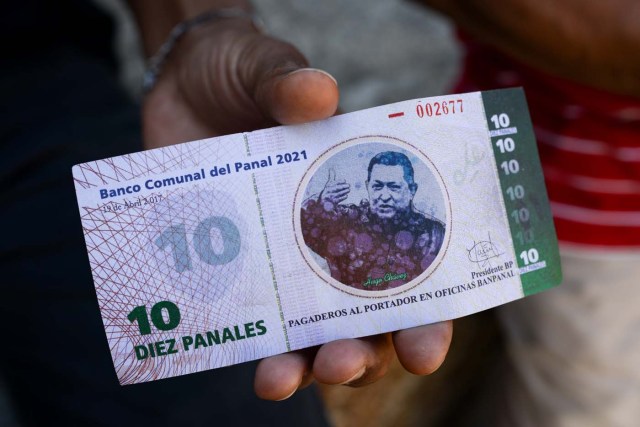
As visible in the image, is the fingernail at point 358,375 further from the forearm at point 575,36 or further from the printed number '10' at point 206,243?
the forearm at point 575,36

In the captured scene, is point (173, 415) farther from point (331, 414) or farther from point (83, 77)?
point (83, 77)

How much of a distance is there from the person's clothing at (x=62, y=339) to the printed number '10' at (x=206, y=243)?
29 centimetres

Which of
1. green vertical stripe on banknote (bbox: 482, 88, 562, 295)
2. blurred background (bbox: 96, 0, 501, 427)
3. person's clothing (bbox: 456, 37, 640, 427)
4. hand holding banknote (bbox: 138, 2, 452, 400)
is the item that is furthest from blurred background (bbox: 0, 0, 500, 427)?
green vertical stripe on banknote (bbox: 482, 88, 562, 295)

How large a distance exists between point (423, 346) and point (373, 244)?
0.15m

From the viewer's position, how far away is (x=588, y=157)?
1188 mm

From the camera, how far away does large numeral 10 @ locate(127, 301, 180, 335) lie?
836 mm

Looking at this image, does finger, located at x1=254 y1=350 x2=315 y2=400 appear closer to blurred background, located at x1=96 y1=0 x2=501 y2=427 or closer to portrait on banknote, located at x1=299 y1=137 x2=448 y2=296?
portrait on banknote, located at x1=299 y1=137 x2=448 y2=296

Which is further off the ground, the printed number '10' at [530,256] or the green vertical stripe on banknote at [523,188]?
the green vertical stripe on banknote at [523,188]

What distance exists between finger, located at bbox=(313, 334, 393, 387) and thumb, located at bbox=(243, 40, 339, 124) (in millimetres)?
305

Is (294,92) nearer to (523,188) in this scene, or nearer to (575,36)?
(523,188)

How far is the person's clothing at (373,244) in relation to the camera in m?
0.85

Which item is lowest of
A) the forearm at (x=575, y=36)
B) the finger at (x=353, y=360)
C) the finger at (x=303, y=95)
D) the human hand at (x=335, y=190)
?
the finger at (x=353, y=360)

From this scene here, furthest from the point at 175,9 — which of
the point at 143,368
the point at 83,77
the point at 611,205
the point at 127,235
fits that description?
the point at 611,205
